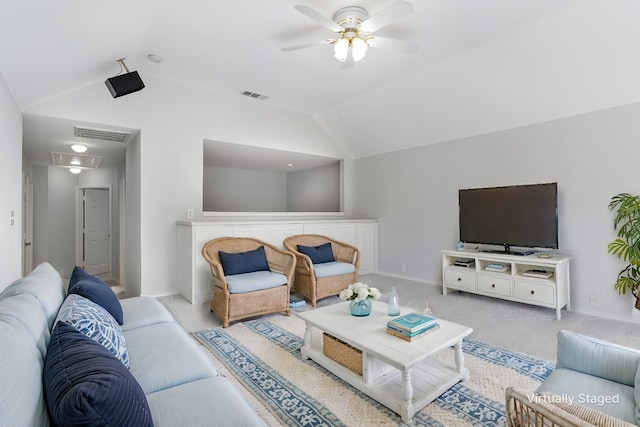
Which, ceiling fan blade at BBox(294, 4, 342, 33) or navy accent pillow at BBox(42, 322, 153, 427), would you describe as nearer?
navy accent pillow at BBox(42, 322, 153, 427)

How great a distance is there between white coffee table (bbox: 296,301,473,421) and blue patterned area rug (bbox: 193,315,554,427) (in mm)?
52

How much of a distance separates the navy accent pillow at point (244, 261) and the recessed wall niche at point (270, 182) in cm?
228

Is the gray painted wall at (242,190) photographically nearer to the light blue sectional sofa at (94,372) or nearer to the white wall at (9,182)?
the white wall at (9,182)

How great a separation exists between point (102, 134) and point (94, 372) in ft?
13.7

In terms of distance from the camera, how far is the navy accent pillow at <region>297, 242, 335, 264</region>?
4250mm

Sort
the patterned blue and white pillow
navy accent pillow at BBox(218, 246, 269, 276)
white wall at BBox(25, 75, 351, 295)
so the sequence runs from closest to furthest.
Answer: the patterned blue and white pillow < navy accent pillow at BBox(218, 246, 269, 276) < white wall at BBox(25, 75, 351, 295)

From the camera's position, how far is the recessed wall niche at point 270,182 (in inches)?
242

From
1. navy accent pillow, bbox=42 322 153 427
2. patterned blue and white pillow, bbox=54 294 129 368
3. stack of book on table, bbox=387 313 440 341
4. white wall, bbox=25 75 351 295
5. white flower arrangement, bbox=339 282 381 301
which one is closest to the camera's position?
navy accent pillow, bbox=42 322 153 427

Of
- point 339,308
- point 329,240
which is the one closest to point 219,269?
point 339,308

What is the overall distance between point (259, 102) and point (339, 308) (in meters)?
3.53

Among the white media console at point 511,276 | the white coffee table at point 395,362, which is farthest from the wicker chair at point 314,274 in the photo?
the white coffee table at point 395,362

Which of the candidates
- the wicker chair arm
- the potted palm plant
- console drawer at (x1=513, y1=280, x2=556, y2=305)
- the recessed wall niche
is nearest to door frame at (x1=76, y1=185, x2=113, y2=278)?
the recessed wall niche

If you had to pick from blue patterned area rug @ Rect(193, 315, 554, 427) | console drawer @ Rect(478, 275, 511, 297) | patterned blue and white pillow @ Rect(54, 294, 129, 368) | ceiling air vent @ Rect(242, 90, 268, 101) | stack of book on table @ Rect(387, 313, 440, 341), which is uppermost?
ceiling air vent @ Rect(242, 90, 268, 101)

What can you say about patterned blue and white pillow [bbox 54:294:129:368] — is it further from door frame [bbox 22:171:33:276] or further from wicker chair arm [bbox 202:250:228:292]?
door frame [bbox 22:171:33:276]
